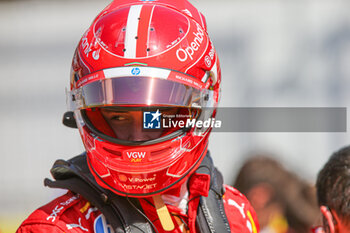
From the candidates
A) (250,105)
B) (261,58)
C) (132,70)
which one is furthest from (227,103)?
(132,70)

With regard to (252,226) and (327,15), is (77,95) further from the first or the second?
(327,15)

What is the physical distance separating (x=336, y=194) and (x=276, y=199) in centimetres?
182

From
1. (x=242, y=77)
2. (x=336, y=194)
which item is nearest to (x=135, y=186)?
(x=336, y=194)

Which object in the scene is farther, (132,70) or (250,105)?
(250,105)

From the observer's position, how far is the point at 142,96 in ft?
5.15

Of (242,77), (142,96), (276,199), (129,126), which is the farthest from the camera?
(242,77)

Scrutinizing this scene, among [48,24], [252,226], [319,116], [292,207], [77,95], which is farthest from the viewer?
[48,24]

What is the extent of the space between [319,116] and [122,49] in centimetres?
307

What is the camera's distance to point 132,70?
158 cm

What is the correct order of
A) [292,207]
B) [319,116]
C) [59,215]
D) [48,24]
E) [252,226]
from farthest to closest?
[48,24] < [319,116] < [292,207] < [252,226] < [59,215]

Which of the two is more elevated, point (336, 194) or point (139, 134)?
point (139, 134)

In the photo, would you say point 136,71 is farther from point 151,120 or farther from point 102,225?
point 102,225

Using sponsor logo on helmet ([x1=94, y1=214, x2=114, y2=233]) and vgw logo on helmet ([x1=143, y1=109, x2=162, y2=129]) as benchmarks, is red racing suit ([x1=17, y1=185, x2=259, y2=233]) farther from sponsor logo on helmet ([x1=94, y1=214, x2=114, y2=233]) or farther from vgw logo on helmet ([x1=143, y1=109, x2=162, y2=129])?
vgw logo on helmet ([x1=143, y1=109, x2=162, y2=129])

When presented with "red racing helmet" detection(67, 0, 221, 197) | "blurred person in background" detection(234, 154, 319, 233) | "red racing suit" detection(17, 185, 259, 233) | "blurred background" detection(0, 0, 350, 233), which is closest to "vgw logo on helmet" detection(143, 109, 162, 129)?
"red racing helmet" detection(67, 0, 221, 197)
